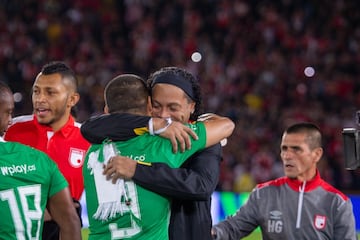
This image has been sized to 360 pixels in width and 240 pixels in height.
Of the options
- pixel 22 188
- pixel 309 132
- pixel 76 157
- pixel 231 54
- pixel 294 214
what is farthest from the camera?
pixel 231 54

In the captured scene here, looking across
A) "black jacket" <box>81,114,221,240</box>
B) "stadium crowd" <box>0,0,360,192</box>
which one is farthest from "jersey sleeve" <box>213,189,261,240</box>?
"stadium crowd" <box>0,0,360,192</box>

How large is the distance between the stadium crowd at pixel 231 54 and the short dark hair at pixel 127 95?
1140cm

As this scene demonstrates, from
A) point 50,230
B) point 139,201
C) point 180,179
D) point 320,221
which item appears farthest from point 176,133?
point 50,230

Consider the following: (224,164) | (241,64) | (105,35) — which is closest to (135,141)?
(224,164)

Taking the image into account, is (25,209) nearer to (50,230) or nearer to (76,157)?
(50,230)

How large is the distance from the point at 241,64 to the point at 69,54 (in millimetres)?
4262

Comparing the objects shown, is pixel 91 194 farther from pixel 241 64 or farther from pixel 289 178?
Answer: pixel 241 64

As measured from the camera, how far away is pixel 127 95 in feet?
13.8

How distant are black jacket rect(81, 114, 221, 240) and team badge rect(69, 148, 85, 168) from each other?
4.81 ft

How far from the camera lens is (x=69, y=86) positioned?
5.88m

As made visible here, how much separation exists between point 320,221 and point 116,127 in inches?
66.8

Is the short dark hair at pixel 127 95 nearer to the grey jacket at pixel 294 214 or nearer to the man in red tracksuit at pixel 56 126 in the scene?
the grey jacket at pixel 294 214

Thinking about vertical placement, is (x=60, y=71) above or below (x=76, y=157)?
above

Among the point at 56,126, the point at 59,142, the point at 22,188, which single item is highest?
the point at 56,126
